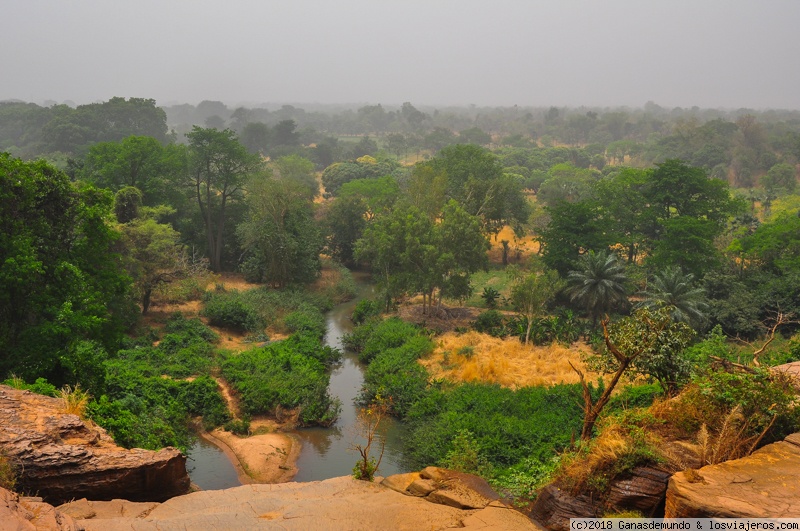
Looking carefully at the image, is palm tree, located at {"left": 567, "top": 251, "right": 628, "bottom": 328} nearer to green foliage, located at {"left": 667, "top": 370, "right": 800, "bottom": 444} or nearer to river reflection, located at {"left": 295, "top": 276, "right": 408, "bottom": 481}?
river reflection, located at {"left": 295, "top": 276, "right": 408, "bottom": 481}

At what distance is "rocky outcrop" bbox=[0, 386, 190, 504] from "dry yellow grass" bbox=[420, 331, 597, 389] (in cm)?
1448

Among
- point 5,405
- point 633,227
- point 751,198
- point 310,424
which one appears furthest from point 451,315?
point 751,198

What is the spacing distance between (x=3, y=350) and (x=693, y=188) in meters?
37.5

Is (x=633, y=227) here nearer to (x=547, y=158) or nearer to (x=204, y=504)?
(x=204, y=504)

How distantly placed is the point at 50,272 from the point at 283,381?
9569 millimetres

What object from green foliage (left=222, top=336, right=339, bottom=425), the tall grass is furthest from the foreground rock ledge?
green foliage (left=222, top=336, right=339, bottom=425)

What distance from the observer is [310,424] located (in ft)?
71.4

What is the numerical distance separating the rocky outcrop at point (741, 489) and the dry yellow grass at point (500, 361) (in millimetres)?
14117

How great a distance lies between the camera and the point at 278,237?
117 feet

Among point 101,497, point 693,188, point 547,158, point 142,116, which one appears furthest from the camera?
point 547,158

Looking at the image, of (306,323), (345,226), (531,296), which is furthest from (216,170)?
(531,296)

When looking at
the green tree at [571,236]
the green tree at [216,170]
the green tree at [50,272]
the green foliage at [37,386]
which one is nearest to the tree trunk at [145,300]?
the green tree at [216,170]

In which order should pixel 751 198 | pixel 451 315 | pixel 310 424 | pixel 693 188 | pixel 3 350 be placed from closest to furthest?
1. pixel 3 350
2. pixel 310 424
3. pixel 451 315
4. pixel 693 188
5. pixel 751 198

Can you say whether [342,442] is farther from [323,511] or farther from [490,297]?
[490,297]
